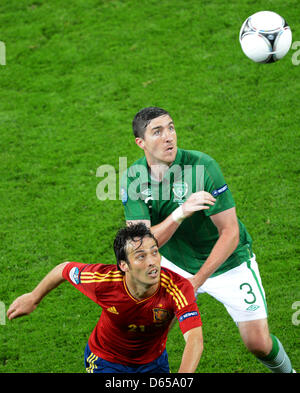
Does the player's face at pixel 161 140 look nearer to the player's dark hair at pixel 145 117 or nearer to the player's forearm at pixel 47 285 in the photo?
the player's dark hair at pixel 145 117

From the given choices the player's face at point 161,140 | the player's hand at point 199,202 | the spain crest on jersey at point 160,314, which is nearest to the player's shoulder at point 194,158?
the player's face at point 161,140

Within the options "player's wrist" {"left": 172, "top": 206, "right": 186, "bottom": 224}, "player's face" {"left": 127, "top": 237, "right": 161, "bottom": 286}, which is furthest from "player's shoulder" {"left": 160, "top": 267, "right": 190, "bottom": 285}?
"player's wrist" {"left": 172, "top": 206, "right": 186, "bottom": 224}

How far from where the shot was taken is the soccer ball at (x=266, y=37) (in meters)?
7.34

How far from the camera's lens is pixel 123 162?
929cm

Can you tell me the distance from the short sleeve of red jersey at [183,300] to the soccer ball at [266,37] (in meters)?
3.58

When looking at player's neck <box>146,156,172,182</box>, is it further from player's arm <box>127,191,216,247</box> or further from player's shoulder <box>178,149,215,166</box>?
player's arm <box>127,191,216,247</box>

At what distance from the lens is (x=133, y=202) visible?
561cm

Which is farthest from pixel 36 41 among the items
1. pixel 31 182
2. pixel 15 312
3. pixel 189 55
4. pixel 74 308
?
pixel 15 312

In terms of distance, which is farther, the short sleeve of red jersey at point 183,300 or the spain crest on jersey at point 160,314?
the spain crest on jersey at point 160,314

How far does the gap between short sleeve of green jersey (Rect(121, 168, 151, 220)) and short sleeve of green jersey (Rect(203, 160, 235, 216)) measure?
55 centimetres

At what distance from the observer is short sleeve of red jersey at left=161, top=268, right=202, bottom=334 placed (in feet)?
14.7

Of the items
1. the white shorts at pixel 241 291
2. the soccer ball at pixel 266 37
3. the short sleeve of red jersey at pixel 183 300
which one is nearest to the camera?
the short sleeve of red jersey at pixel 183 300

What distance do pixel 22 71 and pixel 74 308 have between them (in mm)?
5638

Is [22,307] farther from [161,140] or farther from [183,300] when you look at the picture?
[161,140]
